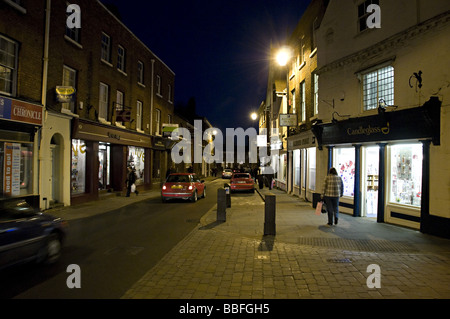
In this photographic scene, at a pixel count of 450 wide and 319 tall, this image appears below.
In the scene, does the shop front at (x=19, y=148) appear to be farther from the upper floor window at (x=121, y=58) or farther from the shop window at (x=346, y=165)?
the shop window at (x=346, y=165)

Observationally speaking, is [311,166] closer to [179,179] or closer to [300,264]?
[179,179]

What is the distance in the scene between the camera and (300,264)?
589 centimetres

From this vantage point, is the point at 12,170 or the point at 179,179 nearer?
the point at 12,170

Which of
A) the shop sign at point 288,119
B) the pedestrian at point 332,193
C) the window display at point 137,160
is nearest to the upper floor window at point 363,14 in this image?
the pedestrian at point 332,193

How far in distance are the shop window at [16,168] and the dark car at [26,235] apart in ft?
19.7

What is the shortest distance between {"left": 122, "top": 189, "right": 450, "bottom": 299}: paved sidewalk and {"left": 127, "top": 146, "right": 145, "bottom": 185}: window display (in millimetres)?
12678

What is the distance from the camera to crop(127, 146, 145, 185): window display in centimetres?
2064

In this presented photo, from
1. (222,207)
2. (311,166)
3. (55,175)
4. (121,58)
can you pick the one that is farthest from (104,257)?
(121,58)

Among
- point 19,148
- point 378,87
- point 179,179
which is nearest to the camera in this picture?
point 378,87

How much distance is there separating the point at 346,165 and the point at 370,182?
1.33 m

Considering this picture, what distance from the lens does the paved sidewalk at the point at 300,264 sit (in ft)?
15.1
